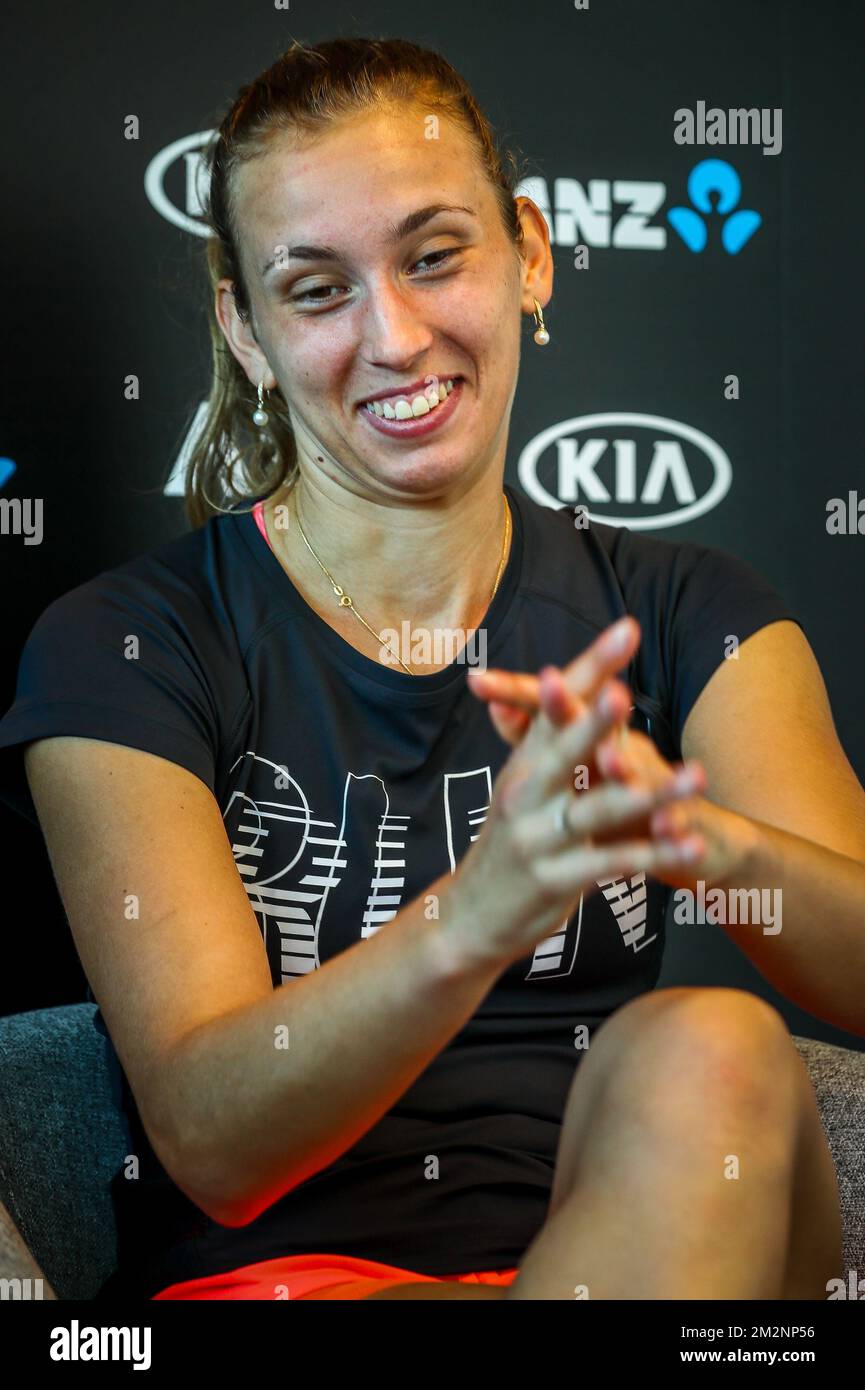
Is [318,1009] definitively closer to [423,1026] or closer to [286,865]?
[423,1026]

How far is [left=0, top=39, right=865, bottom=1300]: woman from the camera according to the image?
0.89 m

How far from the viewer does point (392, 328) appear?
4.05ft

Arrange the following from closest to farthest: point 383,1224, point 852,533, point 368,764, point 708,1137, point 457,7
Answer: point 708,1137, point 383,1224, point 368,764, point 457,7, point 852,533

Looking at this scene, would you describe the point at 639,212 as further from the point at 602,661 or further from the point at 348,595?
the point at 602,661

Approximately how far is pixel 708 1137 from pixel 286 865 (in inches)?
18.4

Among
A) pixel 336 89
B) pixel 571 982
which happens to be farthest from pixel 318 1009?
pixel 336 89

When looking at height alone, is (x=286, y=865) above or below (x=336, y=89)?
below

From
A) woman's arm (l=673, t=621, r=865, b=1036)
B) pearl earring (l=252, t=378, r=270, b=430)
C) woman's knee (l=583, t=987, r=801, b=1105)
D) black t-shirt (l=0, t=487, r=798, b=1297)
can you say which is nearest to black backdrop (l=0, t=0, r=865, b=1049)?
pearl earring (l=252, t=378, r=270, b=430)

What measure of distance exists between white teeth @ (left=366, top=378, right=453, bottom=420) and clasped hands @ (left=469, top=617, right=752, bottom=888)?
50 cm

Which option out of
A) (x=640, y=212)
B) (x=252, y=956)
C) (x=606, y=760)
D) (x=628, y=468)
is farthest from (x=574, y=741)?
(x=640, y=212)

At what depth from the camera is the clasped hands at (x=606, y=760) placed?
76 cm

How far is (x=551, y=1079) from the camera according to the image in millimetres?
1210

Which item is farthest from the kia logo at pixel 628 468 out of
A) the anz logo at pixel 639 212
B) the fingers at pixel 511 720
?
the fingers at pixel 511 720

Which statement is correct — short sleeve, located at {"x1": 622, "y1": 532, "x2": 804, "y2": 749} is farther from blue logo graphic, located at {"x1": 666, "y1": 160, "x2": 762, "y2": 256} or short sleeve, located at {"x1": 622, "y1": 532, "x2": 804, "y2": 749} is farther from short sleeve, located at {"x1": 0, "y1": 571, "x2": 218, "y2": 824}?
blue logo graphic, located at {"x1": 666, "y1": 160, "x2": 762, "y2": 256}
